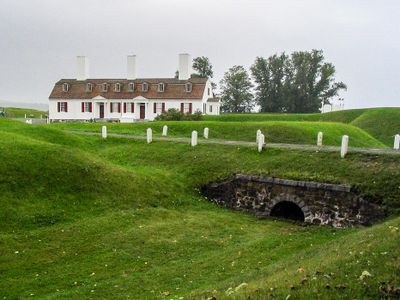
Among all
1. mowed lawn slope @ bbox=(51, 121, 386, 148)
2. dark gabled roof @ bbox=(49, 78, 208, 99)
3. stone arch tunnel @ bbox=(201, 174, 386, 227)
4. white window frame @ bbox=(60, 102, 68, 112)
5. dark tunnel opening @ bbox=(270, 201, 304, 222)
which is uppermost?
dark gabled roof @ bbox=(49, 78, 208, 99)

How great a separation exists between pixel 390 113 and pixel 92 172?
39.9m

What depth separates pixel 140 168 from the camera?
2361 centimetres

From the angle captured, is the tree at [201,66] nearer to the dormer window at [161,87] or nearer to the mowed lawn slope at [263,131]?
the dormer window at [161,87]

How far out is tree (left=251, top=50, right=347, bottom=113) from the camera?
77.4m

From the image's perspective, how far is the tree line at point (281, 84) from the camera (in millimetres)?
77506

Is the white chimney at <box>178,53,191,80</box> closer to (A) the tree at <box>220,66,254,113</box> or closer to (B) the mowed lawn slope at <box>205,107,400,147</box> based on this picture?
(B) the mowed lawn slope at <box>205,107,400,147</box>

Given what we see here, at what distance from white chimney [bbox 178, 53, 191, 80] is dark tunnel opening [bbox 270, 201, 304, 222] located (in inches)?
1530

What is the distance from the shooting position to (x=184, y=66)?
5741 centimetres

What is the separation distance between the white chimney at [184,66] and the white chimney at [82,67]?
13.1m

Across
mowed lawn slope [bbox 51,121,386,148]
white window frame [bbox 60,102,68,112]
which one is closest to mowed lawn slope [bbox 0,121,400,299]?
mowed lawn slope [bbox 51,121,386,148]

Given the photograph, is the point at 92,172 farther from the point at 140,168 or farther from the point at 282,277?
the point at 282,277

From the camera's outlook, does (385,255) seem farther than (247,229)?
No

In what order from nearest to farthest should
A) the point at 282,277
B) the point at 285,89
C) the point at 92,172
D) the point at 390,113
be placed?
the point at 282,277 < the point at 92,172 < the point at 390,113 < the point at 285,89

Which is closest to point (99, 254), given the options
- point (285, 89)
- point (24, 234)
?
point (24, 234)
